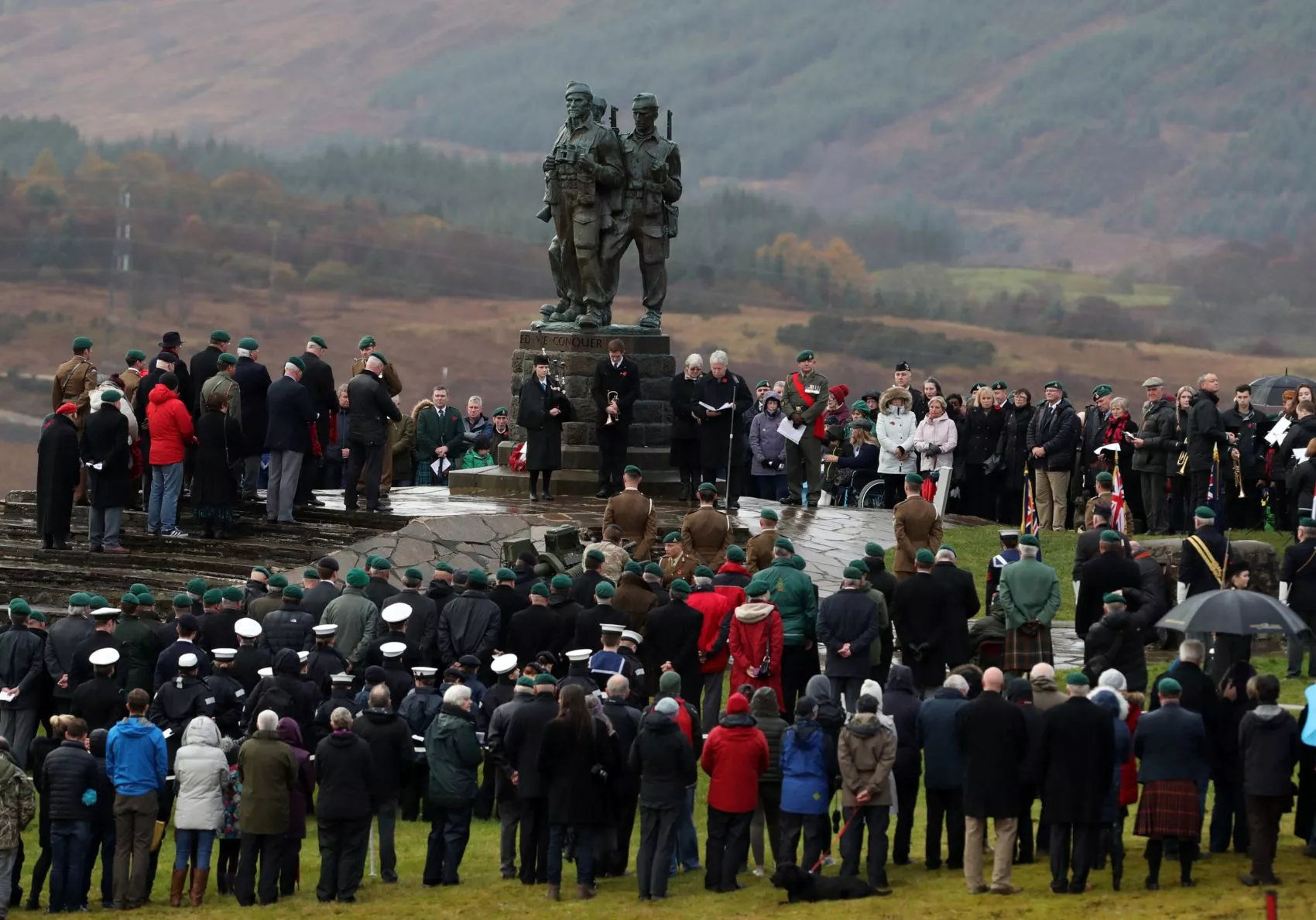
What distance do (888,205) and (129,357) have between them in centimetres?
4826

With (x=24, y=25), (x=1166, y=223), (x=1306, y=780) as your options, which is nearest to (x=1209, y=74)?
(x=1166, y=223)

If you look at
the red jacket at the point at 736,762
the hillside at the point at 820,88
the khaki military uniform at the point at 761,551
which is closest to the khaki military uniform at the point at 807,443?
the khaki military uniform at the point at 761,551

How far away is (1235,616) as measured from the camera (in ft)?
49.0

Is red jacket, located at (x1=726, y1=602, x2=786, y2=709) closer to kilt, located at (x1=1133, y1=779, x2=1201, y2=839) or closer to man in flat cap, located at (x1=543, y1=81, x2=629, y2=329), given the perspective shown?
kilt, located at (x1=1133, y1=779, x2=1201, y2=839)

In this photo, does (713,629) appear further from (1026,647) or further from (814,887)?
(814,887)

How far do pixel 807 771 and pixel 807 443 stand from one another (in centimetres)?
1127

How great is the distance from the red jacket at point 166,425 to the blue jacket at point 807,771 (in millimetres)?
9868

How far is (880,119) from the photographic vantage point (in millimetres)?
72125

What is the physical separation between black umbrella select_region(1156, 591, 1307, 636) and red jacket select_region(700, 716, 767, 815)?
3054 mm

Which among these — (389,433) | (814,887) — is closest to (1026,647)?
(814,887)

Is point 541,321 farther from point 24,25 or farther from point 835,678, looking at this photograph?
point 24,25

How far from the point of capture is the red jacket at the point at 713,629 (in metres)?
17.0

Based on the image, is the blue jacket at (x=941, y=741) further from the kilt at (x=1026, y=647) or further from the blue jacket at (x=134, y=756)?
the blue jacket at (x=134, y=756)

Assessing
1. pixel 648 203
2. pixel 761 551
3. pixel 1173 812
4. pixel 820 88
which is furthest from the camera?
pixel 820 88
